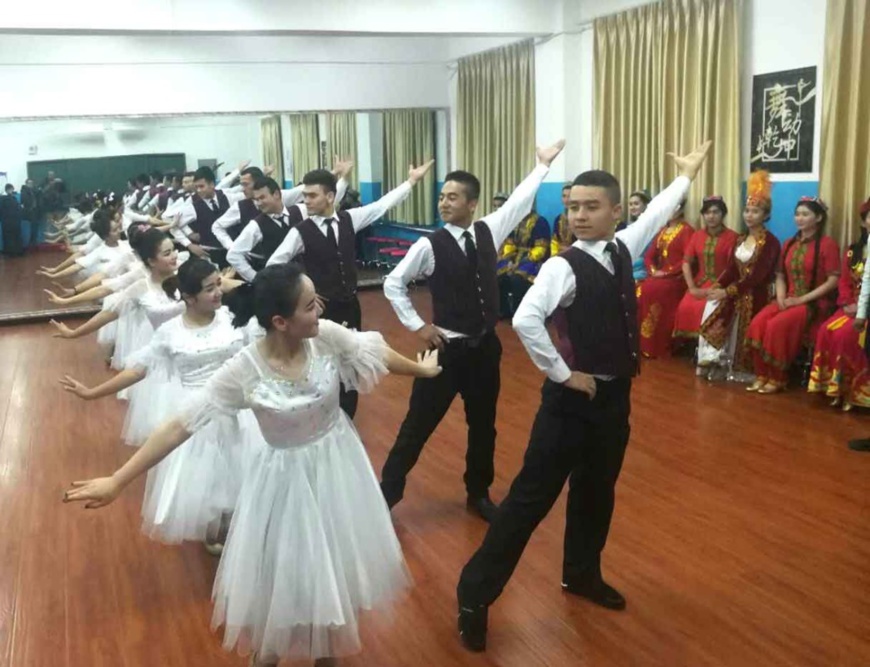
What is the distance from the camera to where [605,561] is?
10.3 feet

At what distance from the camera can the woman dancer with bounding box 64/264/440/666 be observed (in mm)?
2223

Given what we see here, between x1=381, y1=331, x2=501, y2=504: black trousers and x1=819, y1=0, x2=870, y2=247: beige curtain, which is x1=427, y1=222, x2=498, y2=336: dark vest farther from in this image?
x1=819, y1=0, x2=870, y2=247: beige curtain

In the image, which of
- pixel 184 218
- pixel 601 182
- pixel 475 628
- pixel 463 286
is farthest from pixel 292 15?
pixel 475 628

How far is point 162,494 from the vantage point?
123 inches

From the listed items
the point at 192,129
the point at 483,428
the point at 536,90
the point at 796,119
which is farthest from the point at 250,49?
the point at 483,428

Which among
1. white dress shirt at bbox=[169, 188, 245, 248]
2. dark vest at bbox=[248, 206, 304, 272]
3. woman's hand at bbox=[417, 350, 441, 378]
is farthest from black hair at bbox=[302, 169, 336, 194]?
white dress shirt at bbox=[169, 188, 245, 248]

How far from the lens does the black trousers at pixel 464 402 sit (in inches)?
136

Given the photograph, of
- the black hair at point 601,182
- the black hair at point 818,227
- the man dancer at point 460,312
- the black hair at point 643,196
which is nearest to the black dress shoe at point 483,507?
the man dancer at point 460,312

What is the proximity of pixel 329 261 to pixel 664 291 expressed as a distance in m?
2.87

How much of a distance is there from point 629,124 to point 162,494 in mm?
5464

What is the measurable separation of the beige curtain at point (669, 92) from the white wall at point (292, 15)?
0.85 m

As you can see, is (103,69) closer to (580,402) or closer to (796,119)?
(796,119)

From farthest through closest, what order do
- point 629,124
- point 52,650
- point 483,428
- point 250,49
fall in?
1. point 250,49
2. point 629,124
3. point 483,428
4. point 52,650

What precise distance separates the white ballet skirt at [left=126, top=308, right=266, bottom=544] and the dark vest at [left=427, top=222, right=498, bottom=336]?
829mm
